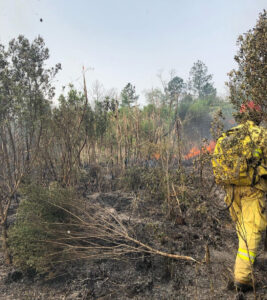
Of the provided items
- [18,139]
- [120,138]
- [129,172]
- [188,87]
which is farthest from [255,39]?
[188,87]

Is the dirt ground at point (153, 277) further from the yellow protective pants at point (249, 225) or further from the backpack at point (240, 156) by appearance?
the backpack at point (240, 156)

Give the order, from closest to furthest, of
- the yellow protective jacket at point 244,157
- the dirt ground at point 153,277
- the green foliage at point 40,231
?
the yellow protective jacket at point 244,157 → the dirt ground at point 153,277 → the green foliage at point 40,231

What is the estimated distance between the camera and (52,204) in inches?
151

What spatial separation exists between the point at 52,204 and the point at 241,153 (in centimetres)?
258

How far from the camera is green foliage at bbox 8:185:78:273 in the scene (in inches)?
137

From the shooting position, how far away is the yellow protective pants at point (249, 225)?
2.81 metres

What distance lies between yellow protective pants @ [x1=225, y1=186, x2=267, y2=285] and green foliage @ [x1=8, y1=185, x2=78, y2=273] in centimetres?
207

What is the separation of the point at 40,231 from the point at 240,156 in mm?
2665

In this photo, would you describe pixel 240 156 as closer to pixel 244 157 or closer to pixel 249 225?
pixel 244 157

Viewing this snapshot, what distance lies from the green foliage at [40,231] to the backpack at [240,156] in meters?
2.08

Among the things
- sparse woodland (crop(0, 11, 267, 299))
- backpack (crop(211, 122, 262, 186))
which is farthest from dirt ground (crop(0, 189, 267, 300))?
backpack (crop(211, 122, 262, 186))

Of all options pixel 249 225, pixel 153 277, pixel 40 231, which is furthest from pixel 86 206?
pixel 249 225

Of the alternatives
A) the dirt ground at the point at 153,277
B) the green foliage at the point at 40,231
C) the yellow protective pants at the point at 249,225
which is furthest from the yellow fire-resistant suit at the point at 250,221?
the green foliage at the point at 40,231

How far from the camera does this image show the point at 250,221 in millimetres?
2939
